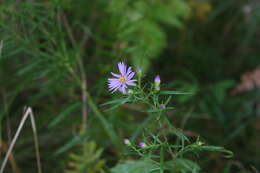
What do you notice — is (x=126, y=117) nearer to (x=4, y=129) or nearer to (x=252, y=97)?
(x=4, y=129)

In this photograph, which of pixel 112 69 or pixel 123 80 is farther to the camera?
pixel 112 69

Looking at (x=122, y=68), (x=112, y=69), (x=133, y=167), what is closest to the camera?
Answer: (x=122, y=68)

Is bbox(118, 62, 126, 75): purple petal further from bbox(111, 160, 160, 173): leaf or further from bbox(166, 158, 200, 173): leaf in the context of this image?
bbox(111, 160, 160, 173): leaf

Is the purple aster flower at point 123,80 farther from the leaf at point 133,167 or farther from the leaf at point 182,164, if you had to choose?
the leaf at point 133,167

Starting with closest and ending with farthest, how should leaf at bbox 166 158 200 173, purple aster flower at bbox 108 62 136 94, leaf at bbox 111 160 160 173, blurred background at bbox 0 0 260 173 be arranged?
purple aster flower at bbox 108 62 136 94
leaf at bbox 166 158 200 173
leaf at bbox 111 160 160 173
blurred background at bbox 0 0 260 173

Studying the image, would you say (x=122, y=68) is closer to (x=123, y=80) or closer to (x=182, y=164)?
(x=123, y=80)

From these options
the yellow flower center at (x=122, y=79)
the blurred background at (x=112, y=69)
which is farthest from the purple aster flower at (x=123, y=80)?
the blurred background at (x=112, y=69)

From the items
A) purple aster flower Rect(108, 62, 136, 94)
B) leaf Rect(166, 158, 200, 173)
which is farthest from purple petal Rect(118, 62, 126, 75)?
leaf Rect(166, 158, 200, 173)

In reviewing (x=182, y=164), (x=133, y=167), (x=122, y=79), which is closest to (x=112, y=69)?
(x=133, y=167)

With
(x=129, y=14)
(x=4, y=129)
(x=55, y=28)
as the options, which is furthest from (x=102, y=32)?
(x=4, y=129)
